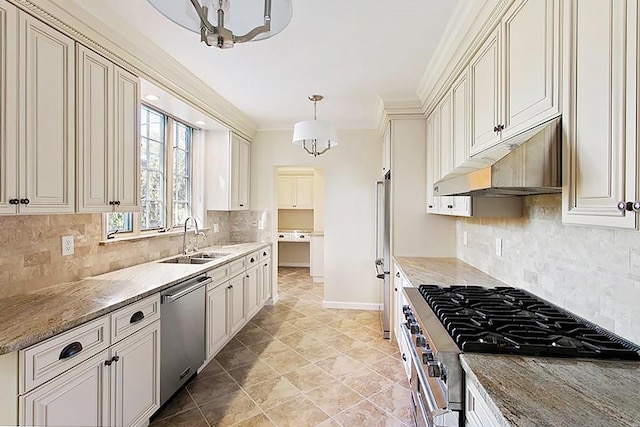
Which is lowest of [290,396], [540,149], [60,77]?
[290,396]

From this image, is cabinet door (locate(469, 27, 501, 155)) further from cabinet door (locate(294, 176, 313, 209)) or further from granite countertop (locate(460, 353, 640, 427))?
cabinet door (locate(294, 176, 313, 209))

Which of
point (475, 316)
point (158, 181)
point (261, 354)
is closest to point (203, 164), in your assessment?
point (158, 181)

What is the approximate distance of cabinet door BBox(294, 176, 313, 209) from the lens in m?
7.84

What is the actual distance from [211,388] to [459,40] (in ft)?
10.2

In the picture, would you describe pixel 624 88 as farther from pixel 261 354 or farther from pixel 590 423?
pixel 261 354

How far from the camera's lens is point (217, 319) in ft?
10.5

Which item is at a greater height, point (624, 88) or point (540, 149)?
point (624, 88)

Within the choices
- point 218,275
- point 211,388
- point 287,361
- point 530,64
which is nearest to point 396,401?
point 287,361

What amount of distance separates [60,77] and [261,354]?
273 centimetres

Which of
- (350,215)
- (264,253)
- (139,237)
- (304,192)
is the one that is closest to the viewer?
(139,237)

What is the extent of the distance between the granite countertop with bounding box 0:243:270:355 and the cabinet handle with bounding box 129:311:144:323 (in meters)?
0.10

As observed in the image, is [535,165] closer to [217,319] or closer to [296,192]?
[217,319]

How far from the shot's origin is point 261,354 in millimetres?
3354

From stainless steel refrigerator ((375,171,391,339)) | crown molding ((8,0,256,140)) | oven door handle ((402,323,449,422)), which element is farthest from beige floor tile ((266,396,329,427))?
crown molding ((8,0,256,140))
